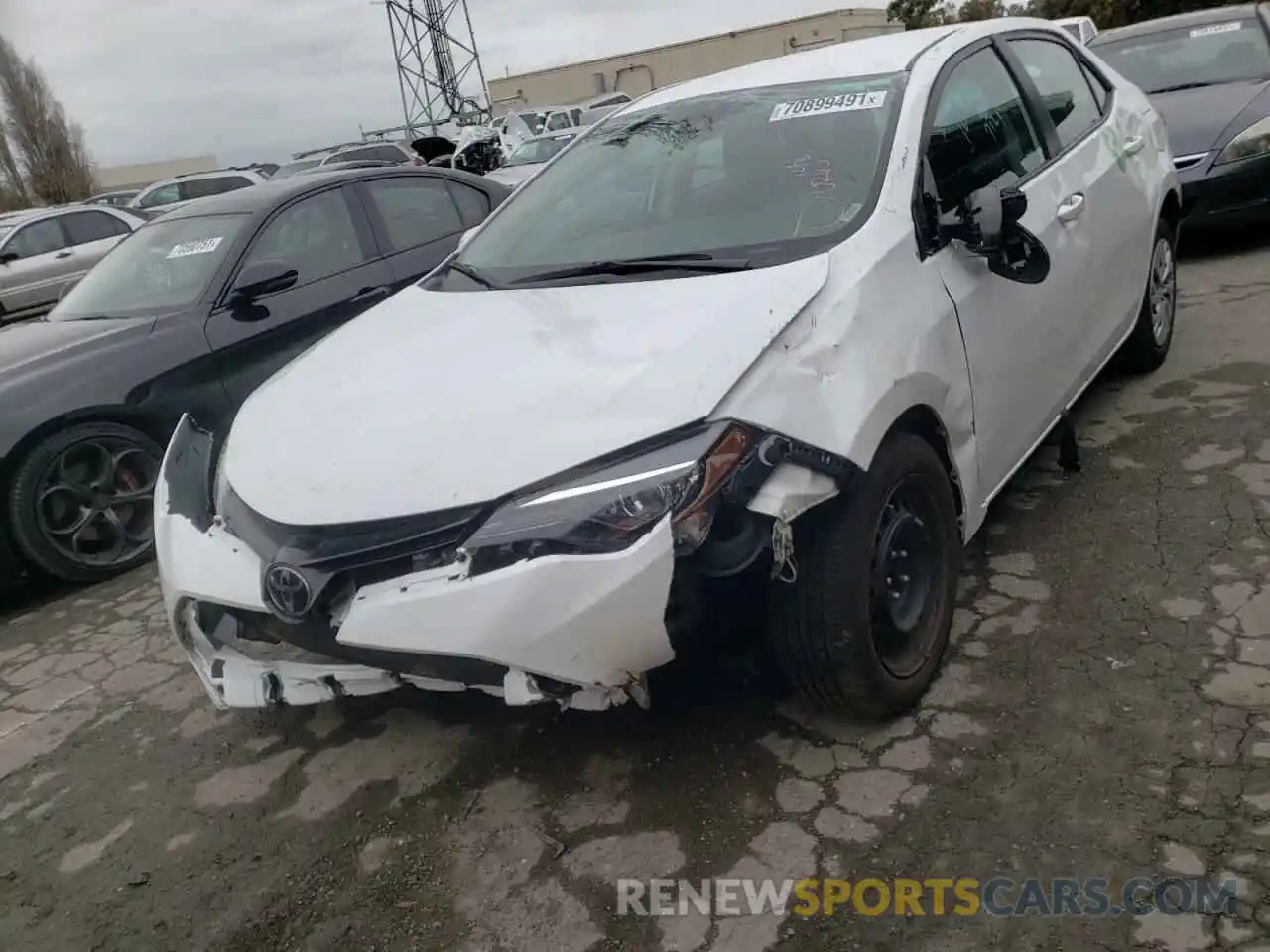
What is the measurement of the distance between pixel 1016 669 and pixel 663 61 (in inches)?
1758

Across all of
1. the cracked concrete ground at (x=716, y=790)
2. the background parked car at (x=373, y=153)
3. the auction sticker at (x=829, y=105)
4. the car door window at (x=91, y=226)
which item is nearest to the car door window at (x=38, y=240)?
the car door window at (x=91, y=226)

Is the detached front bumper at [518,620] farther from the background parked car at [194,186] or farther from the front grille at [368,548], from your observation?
the background parked car at [194,186]

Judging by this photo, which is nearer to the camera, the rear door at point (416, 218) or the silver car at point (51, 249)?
the rear door at point (416, 218)

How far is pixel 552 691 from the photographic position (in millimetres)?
2258

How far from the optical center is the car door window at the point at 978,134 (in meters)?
3.07

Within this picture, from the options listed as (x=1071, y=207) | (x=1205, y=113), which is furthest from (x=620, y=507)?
(x=1205, y=113)

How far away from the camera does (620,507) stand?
2.11 meters

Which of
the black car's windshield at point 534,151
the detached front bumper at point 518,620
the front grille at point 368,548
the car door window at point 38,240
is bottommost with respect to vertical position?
the detached front bumper at point 518,620

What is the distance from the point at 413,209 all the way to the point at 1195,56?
552 centimetres

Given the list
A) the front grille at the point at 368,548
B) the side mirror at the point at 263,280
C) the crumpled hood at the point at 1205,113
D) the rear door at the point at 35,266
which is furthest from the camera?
the rear door at the point at 35,266

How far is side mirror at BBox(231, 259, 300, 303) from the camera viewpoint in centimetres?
483

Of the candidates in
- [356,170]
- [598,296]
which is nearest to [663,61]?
[356,170]

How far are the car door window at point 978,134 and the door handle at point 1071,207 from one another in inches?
6.4

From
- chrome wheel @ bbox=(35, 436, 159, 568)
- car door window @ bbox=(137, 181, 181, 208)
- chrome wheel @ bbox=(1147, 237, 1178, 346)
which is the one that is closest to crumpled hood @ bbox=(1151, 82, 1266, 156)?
chrome wheel @ bbox=(1147, 237, 1178, 346)
